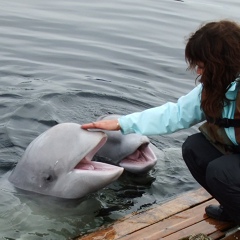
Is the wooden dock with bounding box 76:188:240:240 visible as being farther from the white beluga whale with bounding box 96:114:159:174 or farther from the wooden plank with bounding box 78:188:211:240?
the white beluga whale with bounding box 96:114:159:174

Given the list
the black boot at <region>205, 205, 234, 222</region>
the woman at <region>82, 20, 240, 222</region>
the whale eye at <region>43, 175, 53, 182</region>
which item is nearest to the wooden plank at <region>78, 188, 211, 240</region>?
the black boot at <region>205, 205, 234, 222</region>

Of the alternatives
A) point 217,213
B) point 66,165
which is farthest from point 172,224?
point 66,165

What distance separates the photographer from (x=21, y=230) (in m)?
6.15

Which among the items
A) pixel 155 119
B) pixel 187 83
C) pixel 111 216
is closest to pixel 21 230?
pixel 111 216

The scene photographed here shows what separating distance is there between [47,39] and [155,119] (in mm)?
9558

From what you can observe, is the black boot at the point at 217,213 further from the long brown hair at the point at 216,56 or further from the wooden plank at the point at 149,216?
the long brown hair at the point at 216,56

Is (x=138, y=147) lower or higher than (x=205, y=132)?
lower

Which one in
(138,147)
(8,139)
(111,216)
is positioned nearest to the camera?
(111,216)

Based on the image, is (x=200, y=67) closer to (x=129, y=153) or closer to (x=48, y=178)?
(x=48, y=178)

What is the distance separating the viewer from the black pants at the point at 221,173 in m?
5.23

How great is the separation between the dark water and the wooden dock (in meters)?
0.61

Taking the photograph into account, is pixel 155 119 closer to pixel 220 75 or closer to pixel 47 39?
pixel 220 75

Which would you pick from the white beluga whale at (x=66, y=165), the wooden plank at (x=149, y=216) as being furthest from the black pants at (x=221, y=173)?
the white beluga whale at (x=66, y=165)

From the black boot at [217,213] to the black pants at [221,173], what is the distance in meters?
0.29
